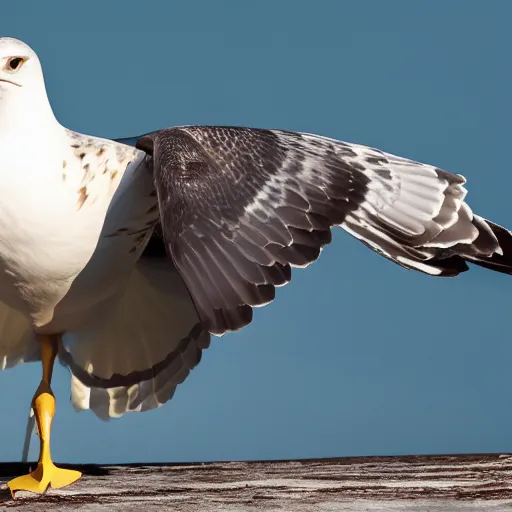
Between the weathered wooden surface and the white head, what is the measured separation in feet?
4.58

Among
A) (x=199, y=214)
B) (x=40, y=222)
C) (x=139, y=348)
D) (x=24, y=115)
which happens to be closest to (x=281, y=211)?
→ (x=199, y=214)

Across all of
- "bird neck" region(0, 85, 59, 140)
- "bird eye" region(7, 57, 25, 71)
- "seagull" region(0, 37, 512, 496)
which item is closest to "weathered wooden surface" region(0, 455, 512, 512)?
"seagull" region(0, 37, 512, 496)

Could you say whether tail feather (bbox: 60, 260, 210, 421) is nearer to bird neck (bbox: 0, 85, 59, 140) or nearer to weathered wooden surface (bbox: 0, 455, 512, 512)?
weathered wooden surface (bbox: 0, 455, 512, 512)

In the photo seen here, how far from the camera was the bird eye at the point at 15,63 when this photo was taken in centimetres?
459

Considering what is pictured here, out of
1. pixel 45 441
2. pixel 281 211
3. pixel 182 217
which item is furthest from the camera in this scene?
pixel 45 441

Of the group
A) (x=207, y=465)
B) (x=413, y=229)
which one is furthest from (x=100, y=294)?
(x=413, y=229)

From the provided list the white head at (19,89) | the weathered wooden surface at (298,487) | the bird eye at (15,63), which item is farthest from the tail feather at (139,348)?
the bird eye at (15,63)

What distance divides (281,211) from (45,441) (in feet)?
5.23

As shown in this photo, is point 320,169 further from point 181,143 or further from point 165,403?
point 165,403

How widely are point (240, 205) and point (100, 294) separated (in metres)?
1.00

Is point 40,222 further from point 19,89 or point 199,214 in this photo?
point 199,214

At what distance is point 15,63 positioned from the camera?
4617 millimetres

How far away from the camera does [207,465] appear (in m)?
5.02

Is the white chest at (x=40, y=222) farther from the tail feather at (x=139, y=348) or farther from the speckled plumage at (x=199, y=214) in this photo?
the tail feather at (x=139, y=348)
